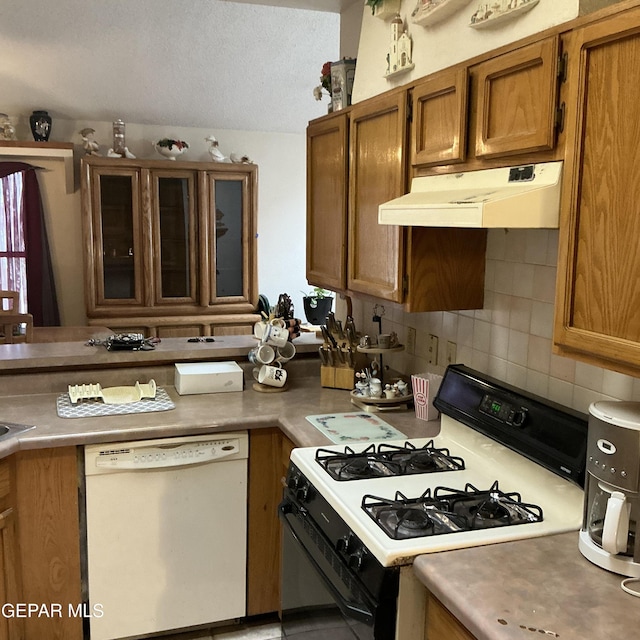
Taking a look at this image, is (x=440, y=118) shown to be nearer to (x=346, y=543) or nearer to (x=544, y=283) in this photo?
(x=544, y=283)

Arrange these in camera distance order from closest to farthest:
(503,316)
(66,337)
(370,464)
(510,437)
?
(510,437), (370,464), (503,316), (66,337)

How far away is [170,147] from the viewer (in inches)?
208

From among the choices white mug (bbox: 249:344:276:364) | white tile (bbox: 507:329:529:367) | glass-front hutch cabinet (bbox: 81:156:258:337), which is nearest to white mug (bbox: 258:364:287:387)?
white mug (bbox: 249:344:276:364)

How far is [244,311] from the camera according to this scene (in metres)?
5.52

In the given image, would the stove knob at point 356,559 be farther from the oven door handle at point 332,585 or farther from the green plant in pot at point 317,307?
the green plant in pot at point 317,307

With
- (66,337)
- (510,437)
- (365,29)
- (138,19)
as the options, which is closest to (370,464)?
(510,437)

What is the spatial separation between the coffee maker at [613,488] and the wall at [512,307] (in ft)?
0.97

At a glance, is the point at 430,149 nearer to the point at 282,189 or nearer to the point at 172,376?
the point at 172,376

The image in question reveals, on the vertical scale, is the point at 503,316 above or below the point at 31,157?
below

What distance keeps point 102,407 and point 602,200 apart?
1893mm

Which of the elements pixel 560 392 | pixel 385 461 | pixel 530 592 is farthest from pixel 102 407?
pixel 530 592

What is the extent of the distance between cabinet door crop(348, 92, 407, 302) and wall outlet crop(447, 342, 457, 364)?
354 mm

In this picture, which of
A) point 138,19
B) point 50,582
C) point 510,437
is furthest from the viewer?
point 138,19

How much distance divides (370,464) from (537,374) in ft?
1.81
